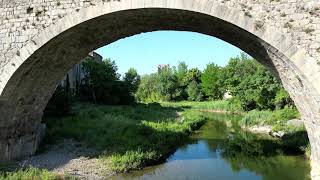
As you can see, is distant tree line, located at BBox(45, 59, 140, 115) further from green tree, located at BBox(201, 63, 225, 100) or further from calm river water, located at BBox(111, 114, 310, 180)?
green tree, located at BBox(201, 63, 225, 100)

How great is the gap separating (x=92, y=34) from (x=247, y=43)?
165 inches

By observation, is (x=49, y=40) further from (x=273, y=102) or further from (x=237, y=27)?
(x=273, y=102)

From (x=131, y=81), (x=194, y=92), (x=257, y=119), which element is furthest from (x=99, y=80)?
(x=194, y=92)

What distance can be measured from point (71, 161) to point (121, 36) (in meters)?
4.33

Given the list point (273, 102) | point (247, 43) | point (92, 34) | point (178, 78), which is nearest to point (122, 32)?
point (92, 34)

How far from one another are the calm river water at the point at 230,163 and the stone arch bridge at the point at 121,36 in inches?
118

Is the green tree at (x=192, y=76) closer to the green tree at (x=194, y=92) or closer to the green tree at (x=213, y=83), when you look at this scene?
the green tree at (x=194, y=92)

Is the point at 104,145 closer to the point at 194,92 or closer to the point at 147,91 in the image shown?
the point at 194,92

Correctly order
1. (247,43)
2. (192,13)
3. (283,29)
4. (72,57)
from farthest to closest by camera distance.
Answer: (72,57), (247,43), (192,13), (283,29)

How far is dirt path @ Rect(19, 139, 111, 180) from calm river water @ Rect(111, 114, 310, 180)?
78cm

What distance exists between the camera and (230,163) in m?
14.7

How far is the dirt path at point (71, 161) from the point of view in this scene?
11875 mm

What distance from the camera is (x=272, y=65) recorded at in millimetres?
9961

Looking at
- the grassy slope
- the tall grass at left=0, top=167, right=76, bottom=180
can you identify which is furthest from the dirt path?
the tall grass at left=0, top=167, right=76, bottom=180
